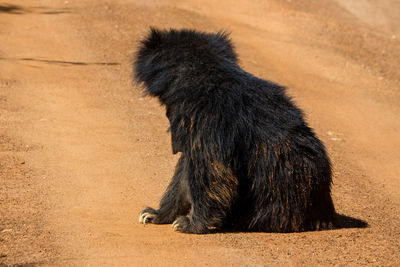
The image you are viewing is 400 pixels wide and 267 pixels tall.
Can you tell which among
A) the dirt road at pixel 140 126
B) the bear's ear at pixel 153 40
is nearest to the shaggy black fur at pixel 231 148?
the bear's ear at pixel 153 40

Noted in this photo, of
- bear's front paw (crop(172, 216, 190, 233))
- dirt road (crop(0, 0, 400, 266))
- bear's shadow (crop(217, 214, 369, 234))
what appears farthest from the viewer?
bear's shadow (crop(217, 214, 369, 234))

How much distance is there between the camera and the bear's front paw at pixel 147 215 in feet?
18.9

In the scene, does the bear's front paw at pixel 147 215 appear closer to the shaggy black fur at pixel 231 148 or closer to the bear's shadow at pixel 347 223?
the shaggy black fur at pixel 231 148

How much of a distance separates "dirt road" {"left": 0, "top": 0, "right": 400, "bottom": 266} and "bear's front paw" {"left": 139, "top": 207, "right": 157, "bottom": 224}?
14 centimetres

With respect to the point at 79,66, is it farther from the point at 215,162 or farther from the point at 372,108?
the point at 215,162

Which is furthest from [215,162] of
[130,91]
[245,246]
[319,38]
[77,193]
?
[319,38]

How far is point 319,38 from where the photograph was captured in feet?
52.7

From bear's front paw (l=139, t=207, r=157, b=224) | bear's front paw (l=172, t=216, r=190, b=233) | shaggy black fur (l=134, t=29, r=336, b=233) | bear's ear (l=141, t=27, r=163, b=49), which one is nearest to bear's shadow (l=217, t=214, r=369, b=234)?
shaggy black fur (l=134, t=29, r=336, b=233)

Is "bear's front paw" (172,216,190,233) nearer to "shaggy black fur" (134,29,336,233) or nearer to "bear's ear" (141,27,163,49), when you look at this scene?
"shaggy black fur" (134,29,336,233)

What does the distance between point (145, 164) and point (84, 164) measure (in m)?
0.77

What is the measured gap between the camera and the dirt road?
202 inches

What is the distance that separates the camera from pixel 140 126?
Result: 30.4 ft

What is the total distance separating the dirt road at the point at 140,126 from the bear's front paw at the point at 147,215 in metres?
0.14

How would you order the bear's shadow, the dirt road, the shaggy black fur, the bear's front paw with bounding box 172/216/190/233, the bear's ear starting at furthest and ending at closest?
the bear's shadow
the bear's ear
the bear's front paw with bounding box 172/216/190/233
the shaggy black fur
the dirt road
